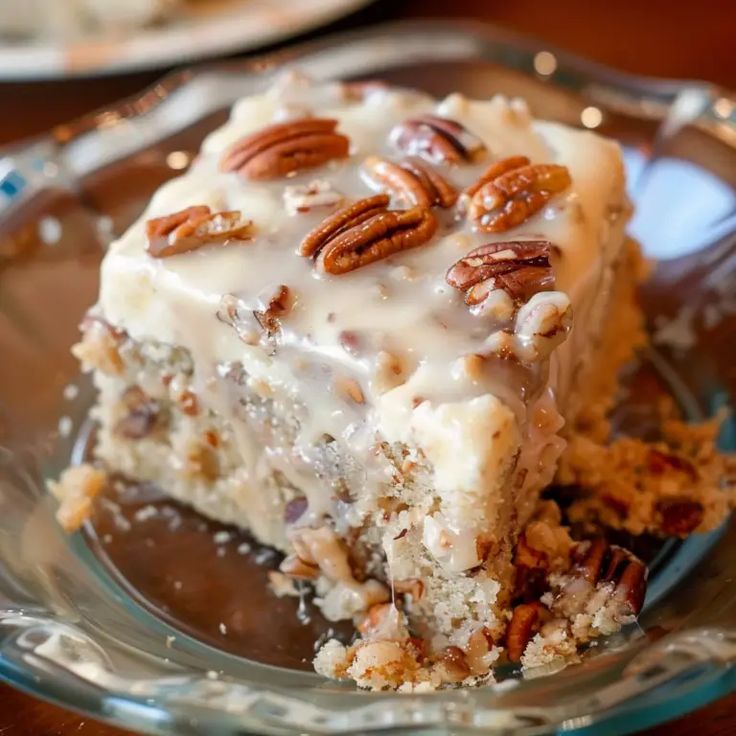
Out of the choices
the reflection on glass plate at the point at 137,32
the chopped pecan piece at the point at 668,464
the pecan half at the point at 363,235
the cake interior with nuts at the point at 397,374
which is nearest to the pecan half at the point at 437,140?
the cake interior with nuts at the point at 397,374

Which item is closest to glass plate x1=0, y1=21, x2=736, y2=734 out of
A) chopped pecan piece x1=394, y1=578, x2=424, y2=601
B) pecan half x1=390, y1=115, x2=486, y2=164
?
chopped pecan piece x1=394, y1=578, x2=424, y2=601

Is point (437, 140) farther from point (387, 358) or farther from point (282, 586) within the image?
point (282, 586)

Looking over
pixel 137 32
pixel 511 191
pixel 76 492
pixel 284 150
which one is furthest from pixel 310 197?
pixel 137 32

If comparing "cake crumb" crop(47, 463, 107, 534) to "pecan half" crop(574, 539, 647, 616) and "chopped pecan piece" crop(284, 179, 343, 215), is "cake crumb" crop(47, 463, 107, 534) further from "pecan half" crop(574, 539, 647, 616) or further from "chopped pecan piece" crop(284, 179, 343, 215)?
"pecan half" crop(574, 539, 647, 616)

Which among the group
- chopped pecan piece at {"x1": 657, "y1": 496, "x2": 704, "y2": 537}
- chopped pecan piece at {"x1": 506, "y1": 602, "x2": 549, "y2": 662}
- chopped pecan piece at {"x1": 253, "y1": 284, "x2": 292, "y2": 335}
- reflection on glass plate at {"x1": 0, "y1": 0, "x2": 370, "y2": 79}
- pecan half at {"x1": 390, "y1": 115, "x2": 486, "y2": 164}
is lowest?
chopped pecan piece at {"x1": 506, "y1": 602, "x2": 549, "y2": 662}

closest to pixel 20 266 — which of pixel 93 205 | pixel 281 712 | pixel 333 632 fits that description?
pixel 93 205
